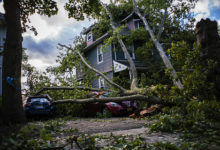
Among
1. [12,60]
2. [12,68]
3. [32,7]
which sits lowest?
[12,68]

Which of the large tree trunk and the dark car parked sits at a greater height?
the large tree trunk

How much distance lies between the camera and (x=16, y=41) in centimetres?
582

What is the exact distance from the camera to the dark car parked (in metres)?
9.03

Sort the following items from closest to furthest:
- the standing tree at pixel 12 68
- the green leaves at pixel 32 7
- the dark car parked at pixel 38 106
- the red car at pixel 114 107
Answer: the standing tree at pixel 12 68, the green leaves at pixel 32 7, the dark car parked at pixel 38 106, the red car at pixel 114 107

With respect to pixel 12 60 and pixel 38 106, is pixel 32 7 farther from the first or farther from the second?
pixel 38 106

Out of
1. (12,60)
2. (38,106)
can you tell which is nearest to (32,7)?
(12,60)

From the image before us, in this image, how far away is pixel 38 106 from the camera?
9.21 meters

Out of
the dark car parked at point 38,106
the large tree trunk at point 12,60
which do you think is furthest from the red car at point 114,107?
the large tree trunk at point 12,60

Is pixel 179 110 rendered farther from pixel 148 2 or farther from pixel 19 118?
pixel 148 2

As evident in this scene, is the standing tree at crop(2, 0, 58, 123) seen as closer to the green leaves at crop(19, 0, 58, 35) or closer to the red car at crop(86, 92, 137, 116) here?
the green leaves at crop(19, 0, 58, 35)

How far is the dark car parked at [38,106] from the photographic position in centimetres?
903

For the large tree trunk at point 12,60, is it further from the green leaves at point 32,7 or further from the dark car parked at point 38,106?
the dark car parked at point 38,106

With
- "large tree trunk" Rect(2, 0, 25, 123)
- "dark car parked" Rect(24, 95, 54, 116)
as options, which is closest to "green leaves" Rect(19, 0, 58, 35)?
"large tree trunk" Rect(2, 0, 25, 123)

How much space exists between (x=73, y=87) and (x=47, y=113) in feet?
6.65
